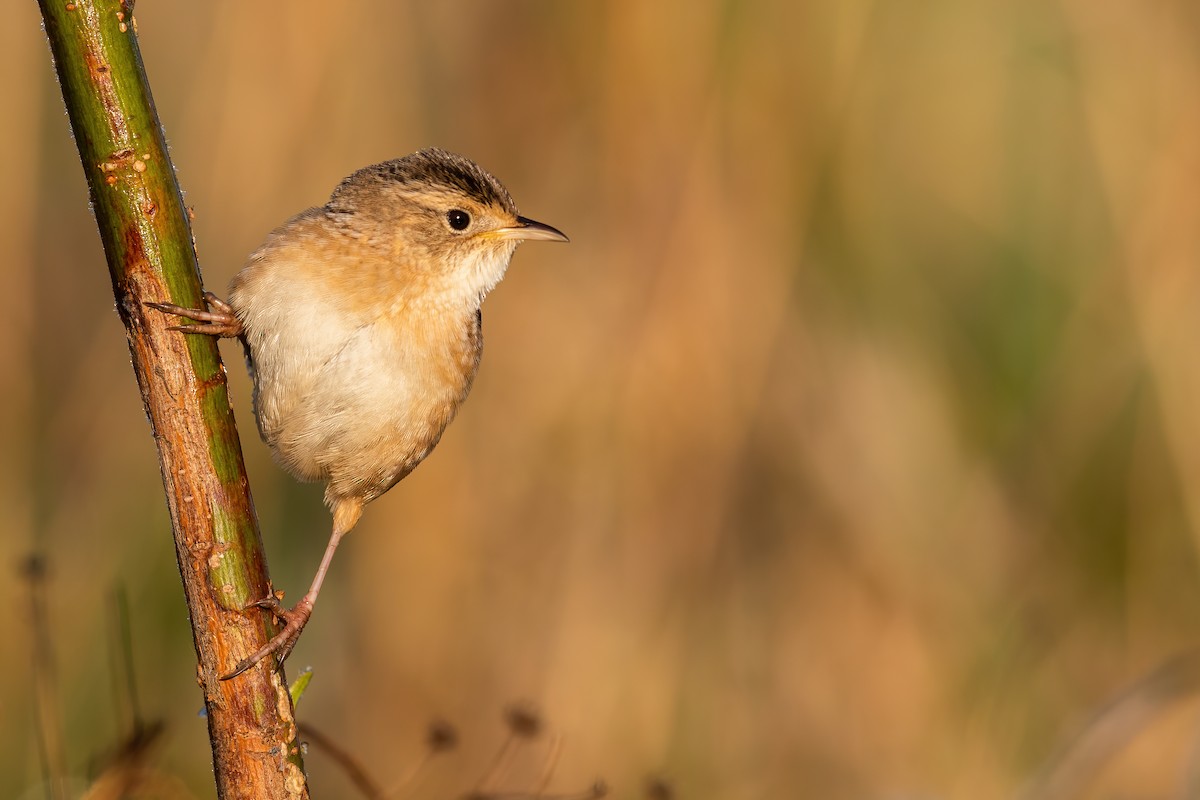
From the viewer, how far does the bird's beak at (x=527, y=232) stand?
3.36m

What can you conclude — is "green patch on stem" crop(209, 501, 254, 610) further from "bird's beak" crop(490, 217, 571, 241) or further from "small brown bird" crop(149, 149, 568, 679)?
"bird's beak" crop(490, 217, 571, 241)

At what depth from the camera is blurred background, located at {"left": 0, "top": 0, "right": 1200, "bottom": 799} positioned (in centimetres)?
493

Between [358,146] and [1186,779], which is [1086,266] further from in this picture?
[358,146]

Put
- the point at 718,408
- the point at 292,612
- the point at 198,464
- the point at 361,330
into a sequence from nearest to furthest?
the point at 198,464
the point at 292,612
the point at 361,330
the point at 718,408

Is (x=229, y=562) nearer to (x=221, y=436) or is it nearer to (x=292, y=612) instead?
(x=221, y=436)

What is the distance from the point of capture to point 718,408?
202 inches

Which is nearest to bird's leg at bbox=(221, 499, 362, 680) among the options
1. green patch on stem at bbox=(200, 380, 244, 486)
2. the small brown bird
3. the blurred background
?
the small brown bird

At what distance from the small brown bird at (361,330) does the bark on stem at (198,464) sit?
1.87 ft

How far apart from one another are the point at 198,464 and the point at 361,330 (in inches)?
38.2

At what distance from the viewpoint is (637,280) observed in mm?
5102

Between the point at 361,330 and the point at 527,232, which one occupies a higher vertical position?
the point at 527,232

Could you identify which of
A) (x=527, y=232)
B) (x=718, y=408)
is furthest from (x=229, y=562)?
(x=718, y=408)

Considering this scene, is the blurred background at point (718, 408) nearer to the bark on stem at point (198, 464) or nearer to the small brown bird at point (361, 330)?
the small brown bird at point (361, 330)

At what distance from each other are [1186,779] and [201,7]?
14.2ft
